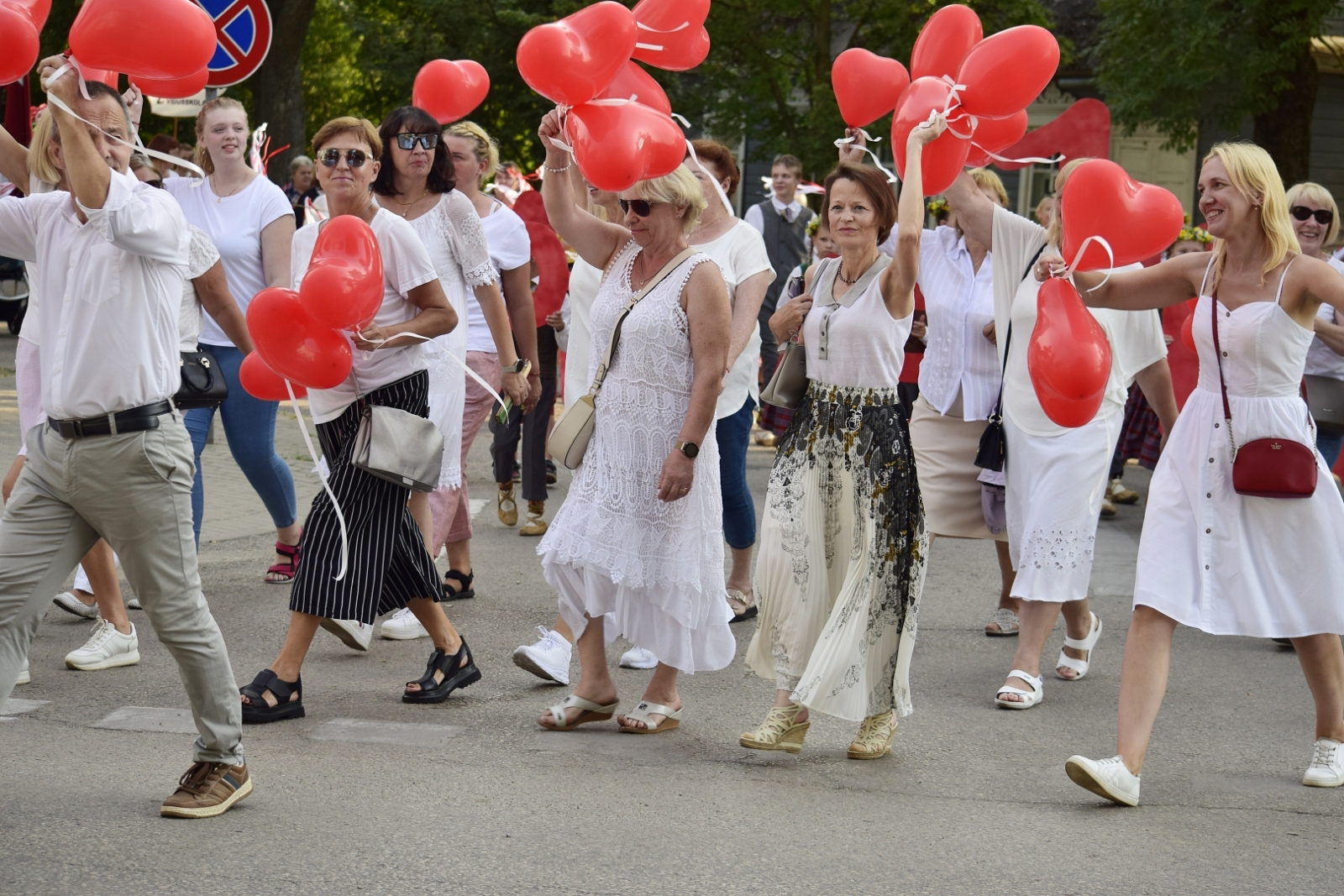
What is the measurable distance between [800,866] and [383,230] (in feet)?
9.07

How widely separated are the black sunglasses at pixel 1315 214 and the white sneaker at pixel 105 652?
5254 mm

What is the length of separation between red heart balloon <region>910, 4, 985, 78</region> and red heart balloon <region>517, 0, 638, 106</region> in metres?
1.07

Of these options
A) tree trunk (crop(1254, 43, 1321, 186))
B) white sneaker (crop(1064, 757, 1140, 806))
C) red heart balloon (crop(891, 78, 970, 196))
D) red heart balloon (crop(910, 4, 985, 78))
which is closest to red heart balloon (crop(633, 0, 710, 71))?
red heart balloon (crop(910, 4, 985, 78))

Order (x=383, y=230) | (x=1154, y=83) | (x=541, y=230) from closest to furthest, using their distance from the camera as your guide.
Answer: (x=383, y=230) < (x=541, y=230) < (x=1154, y=83)

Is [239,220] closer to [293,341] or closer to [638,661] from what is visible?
[293,341]

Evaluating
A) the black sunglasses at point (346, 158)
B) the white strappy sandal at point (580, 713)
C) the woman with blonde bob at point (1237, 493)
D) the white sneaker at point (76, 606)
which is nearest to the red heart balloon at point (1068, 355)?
the woman with blonde bob at point (1237, 493)

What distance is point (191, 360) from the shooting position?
5312 mm

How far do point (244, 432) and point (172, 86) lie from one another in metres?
2.39

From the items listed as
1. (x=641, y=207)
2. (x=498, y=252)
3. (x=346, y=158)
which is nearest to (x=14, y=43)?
(x=346, y=158)

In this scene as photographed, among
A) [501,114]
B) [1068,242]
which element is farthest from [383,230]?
[501,114]

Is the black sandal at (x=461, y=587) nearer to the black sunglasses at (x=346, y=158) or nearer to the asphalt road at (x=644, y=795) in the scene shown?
the asphalt road at (x=644, y=795)

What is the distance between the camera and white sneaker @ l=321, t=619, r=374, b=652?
583 cm

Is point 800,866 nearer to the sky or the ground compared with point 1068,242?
nearer to the ground

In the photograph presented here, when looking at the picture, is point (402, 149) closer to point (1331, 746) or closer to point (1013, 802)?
point (1013, 802)
